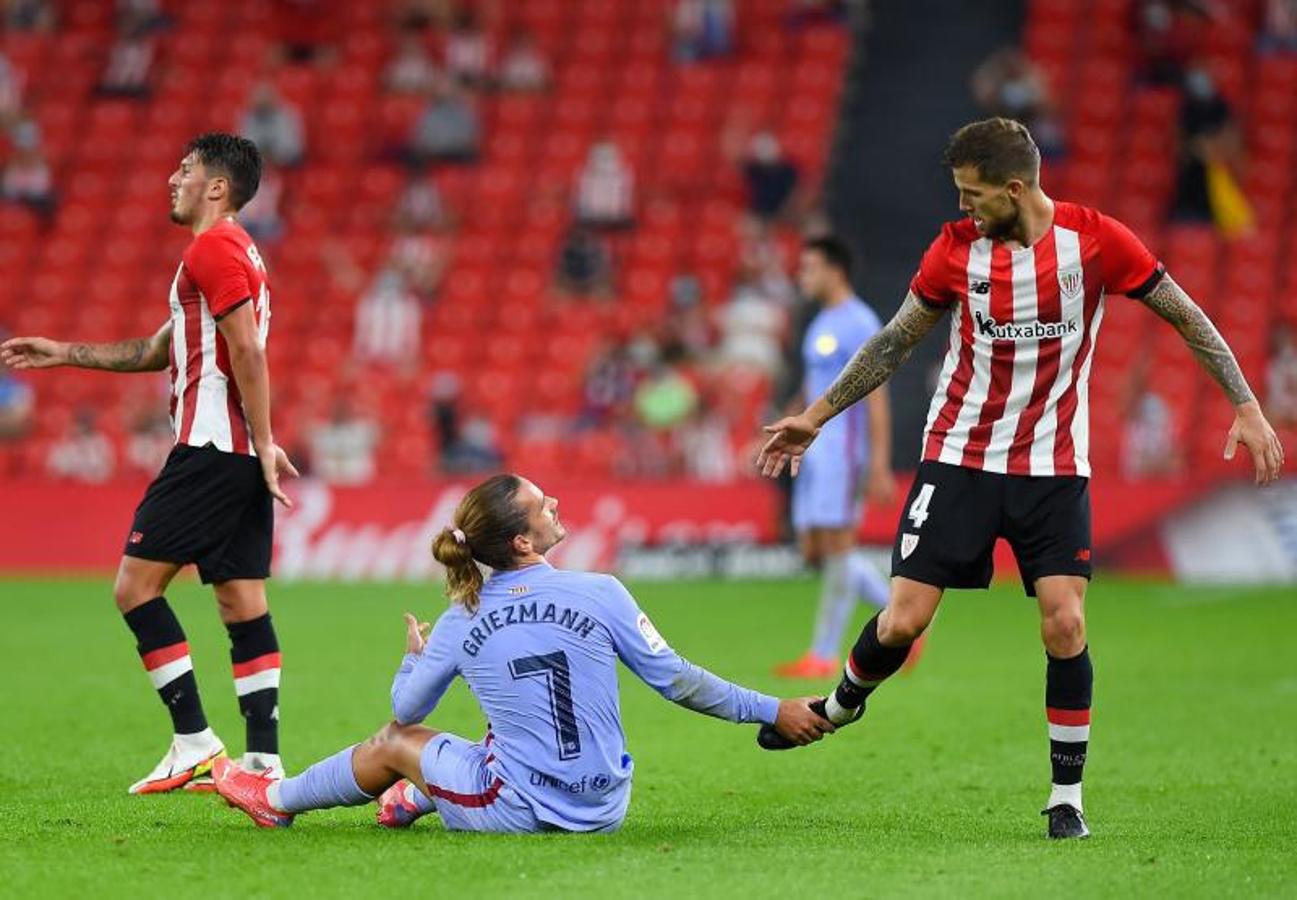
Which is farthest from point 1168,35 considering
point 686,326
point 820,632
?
point 820,632

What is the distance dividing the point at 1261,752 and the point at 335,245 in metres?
18.4

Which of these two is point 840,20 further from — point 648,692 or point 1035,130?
point 648,692

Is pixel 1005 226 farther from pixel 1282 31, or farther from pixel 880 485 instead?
pixel 1282 31

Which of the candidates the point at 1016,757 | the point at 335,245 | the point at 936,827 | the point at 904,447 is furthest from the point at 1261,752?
the point at 335,245

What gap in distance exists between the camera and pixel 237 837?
254 inches

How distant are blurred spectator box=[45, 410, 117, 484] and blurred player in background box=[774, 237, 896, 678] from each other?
42.2 feet

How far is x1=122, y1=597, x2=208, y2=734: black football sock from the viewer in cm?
777

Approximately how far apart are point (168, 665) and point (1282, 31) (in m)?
20.6

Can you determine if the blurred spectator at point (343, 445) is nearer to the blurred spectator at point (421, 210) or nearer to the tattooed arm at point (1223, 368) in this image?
the blurred spectator at point (421, 210)

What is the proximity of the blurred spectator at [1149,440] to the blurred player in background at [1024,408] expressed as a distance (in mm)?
13754

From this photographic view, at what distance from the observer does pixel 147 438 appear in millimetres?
23078

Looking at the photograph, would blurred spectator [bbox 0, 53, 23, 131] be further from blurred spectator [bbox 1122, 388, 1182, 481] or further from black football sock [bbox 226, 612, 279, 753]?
black football sock [bbox 226, 612, 279, 753]

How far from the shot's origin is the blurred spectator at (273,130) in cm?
2619

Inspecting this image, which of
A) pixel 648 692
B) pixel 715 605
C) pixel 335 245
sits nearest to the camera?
pixel 648 692
